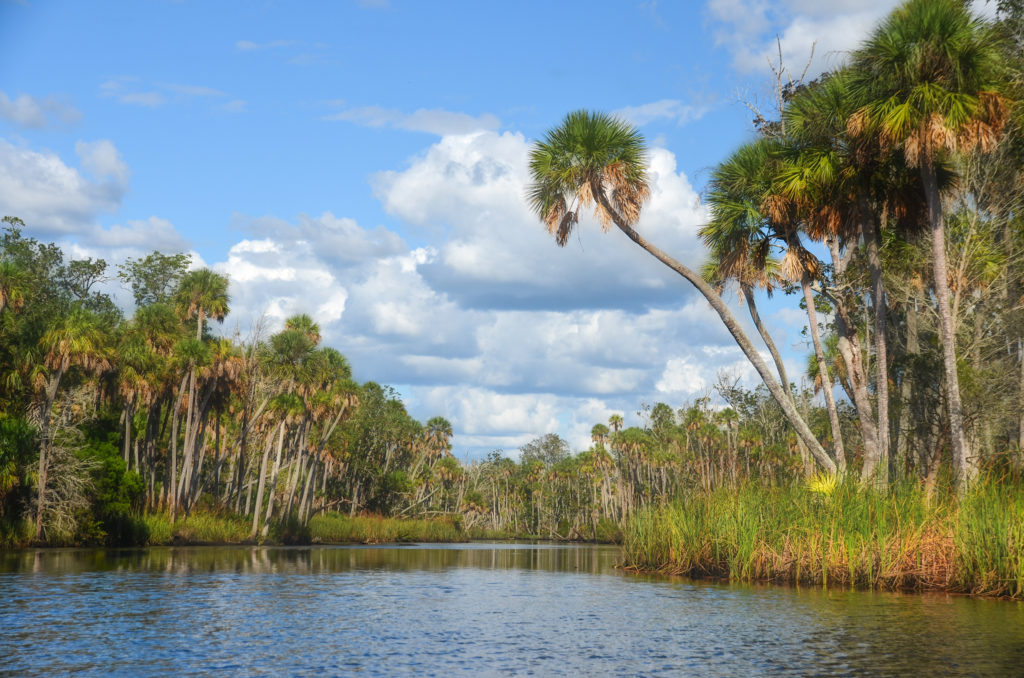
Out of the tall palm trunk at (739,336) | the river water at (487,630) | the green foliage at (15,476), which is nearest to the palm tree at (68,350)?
the green foliage at (15,476)

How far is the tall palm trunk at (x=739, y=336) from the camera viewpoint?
26828mm

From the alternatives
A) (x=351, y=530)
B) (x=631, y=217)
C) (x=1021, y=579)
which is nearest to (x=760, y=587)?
(x=1021, y=579)

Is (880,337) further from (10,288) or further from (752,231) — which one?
(10,288)

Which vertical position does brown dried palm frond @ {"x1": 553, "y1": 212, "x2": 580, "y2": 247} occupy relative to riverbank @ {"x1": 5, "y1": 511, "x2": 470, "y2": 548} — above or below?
above

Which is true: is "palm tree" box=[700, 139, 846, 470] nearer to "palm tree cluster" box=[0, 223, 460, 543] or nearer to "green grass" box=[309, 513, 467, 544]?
"palm tree cluster" box=[0, 223, 460, 543]

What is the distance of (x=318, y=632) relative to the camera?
15.4 meters

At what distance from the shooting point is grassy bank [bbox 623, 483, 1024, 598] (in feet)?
60.3

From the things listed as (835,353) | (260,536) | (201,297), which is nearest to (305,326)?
(201,297)

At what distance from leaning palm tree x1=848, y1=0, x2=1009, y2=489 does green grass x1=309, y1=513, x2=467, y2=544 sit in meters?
51.1

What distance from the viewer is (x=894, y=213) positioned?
26.6 m

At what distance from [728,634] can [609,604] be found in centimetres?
577

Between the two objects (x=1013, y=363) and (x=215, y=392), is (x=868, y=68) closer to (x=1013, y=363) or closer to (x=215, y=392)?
(x=1013, y=363)

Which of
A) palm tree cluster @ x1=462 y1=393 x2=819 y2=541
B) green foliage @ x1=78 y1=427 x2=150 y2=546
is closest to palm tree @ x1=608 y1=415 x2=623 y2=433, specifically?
palm tree cluster @ x1=462 y1=393 x2=819 y2=541

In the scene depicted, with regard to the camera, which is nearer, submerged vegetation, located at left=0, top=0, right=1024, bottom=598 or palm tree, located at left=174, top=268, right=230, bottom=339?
submerged vegetation, located at left=0, top=0, right=1024, bottom=598
